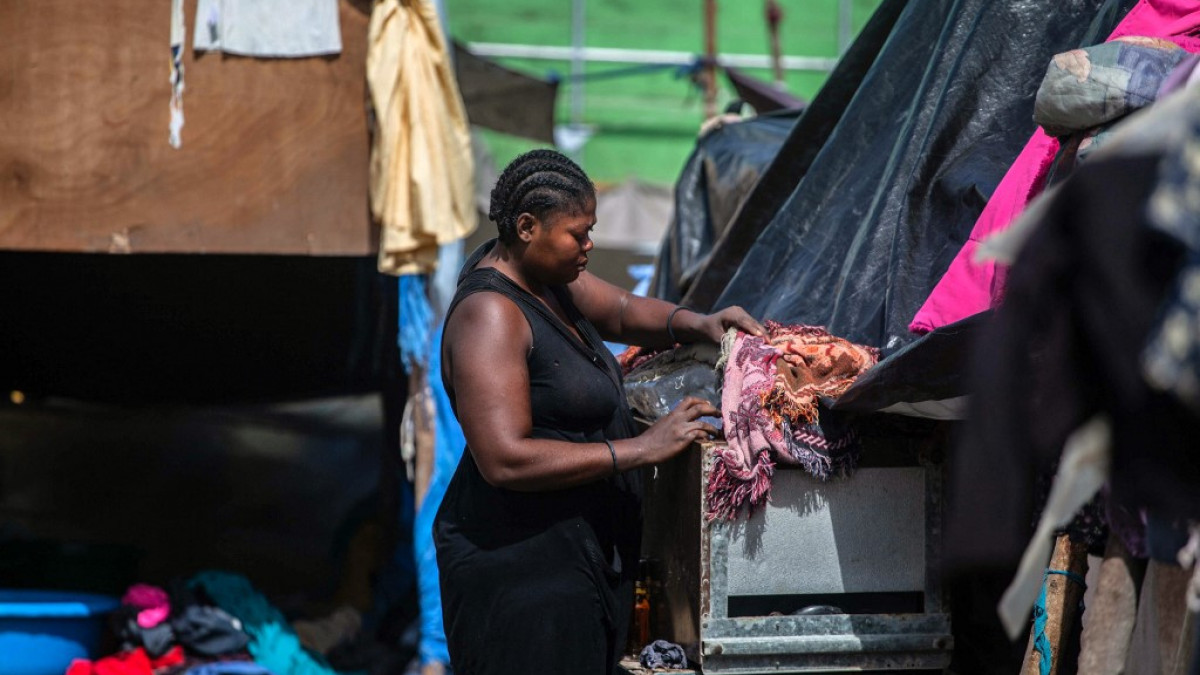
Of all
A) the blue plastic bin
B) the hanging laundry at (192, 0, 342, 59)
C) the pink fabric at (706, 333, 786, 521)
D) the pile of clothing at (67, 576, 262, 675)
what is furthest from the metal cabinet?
the blue plastic bin

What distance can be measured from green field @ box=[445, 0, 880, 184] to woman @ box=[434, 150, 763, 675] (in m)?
12.4

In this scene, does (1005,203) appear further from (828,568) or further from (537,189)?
(537,189)

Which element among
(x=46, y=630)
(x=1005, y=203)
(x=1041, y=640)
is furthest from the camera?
(x=46, y=630)

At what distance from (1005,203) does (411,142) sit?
264 cm

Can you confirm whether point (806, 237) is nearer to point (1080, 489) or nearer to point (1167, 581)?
point (1167, 581)

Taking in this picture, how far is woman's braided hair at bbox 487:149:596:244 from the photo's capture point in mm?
3004

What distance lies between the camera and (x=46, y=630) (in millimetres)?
5562

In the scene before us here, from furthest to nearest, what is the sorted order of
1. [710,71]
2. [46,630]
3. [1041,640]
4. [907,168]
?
[710,71] < [46,630] < [907,168] < [1041,640]

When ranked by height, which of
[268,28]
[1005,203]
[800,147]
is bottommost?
[1005,203]

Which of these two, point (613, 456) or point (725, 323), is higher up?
point (725, 323)

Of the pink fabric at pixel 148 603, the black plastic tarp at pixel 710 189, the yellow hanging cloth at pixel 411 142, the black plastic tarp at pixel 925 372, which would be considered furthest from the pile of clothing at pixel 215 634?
the black plastic tarp at pixel 925 372

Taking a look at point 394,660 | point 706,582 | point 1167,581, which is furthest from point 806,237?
point 394,660

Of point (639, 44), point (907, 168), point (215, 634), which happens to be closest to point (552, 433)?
point (907, 168)

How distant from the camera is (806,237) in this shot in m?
4.06
